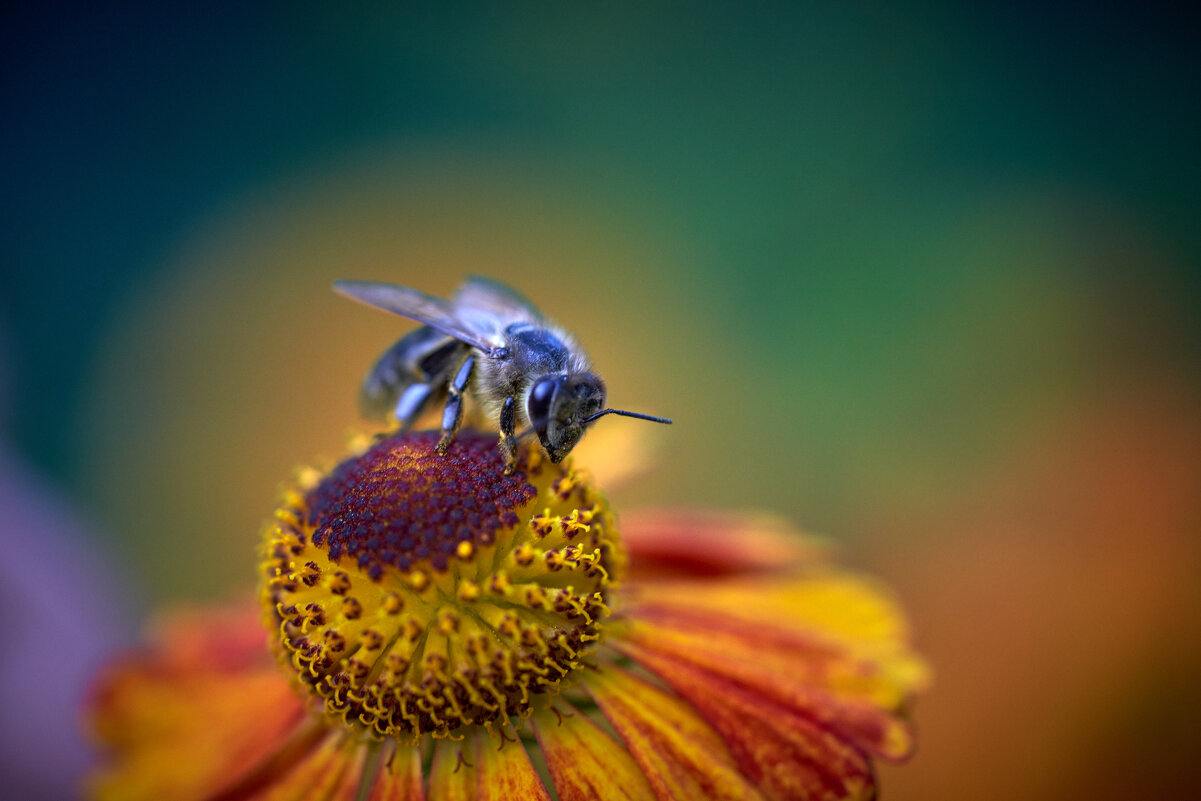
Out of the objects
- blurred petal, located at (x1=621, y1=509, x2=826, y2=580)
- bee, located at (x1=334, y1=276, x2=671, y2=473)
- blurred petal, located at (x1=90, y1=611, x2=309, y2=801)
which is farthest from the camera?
blurred petal, located at (x1=621, y1=509, x2=826, y2=580)

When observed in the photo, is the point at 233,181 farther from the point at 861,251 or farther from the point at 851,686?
the point at 851,686

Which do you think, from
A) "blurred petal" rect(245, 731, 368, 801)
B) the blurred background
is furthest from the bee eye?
the blurred background

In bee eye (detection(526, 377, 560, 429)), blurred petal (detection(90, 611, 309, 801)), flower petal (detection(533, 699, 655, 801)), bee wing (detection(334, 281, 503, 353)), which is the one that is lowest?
blurred petal (detection(90, 611, 309, 801))

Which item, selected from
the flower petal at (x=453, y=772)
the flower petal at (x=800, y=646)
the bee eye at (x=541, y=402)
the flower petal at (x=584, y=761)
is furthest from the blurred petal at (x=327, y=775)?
the bee eye at (x=541, y=402)

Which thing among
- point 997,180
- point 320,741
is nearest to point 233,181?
point 997,180

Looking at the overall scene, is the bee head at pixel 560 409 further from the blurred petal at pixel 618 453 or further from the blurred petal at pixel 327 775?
the blurred petal at pixel 327 775

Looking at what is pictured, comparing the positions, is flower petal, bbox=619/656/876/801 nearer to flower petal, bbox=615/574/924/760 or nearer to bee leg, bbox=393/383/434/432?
flower petal, bbox=615/574/924/760
